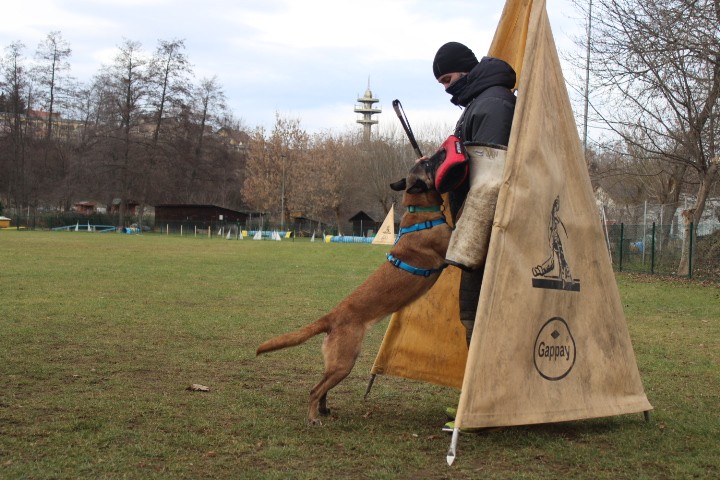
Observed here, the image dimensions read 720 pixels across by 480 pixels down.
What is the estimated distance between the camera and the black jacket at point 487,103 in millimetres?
4773

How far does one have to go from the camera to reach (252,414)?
5.28m

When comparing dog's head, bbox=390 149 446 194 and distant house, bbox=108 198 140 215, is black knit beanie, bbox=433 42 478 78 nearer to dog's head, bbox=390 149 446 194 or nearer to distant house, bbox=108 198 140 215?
dog's head, bbox=390 149 446 194

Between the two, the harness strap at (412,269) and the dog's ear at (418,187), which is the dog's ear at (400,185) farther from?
the harness strap at (412,269)

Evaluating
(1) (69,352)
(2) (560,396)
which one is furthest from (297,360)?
(2) (560,396)

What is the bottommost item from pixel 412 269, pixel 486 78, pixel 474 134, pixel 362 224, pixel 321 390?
pixel 321 390

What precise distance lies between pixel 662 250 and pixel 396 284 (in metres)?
20.9

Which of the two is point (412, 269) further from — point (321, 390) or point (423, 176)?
point (321, 390)

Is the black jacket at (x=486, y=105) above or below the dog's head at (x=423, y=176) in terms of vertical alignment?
above

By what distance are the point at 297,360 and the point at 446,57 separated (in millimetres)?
3763

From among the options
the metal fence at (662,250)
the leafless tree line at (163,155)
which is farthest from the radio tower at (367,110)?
the metal fence at (662,250)

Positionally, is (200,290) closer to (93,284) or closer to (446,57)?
(93,284)

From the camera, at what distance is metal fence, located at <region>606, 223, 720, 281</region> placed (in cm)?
2239

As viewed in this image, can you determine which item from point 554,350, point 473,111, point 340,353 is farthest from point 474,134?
point 340,353

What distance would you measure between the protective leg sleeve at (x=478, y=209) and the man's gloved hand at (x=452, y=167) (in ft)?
0.28
